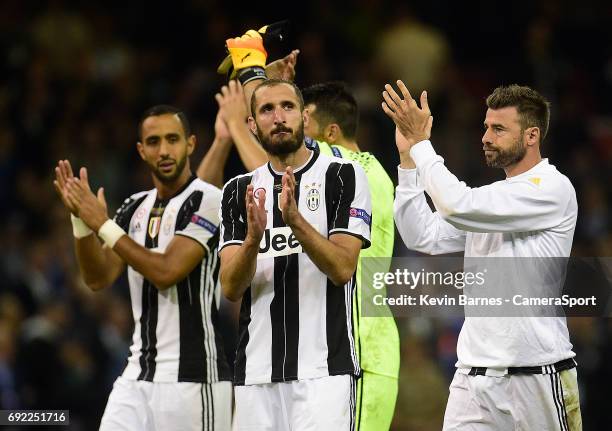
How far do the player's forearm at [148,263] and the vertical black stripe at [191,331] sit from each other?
0.40ft

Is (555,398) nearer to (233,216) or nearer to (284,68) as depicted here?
(233,216)

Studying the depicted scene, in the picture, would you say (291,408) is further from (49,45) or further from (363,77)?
(49,45)

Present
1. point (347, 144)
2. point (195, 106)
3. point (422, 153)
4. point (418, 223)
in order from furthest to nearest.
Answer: point (195, 106) → point (347, 144) → point (418, 223) → point (422, 153)

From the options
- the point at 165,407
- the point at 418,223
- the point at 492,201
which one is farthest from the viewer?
the point at 165,407

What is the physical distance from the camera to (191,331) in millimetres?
6152

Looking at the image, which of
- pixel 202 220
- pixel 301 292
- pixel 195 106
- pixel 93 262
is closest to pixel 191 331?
pixel 202 220

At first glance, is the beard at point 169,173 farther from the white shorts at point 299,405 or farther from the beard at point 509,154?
the beard at point 509,154

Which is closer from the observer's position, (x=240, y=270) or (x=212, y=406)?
(x=240, y=270)

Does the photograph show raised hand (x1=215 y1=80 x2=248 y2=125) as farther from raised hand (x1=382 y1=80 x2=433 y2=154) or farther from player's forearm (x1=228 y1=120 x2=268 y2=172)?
raised hand (x1=382 y1=80 x2=433 y2=154)

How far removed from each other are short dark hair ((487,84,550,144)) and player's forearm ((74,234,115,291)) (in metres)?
2.38

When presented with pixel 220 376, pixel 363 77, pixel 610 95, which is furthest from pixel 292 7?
pixel 220 376

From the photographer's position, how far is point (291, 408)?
5082 millimetres

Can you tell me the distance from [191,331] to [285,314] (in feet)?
3.65

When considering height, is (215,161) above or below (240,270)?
above
